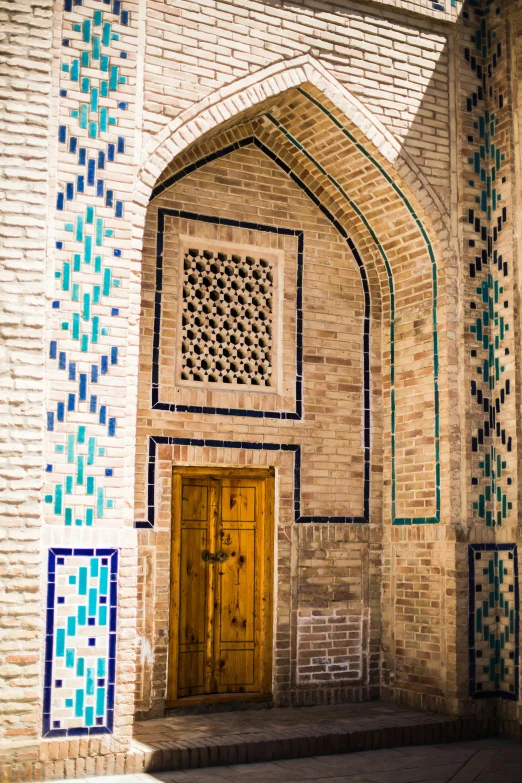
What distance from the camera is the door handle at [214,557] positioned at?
6.76 metres

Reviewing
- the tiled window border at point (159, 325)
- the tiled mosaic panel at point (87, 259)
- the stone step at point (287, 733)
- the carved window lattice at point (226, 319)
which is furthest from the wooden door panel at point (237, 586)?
the tiled mosaic panel at point (87, 259)

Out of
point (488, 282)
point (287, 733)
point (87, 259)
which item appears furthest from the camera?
point (488, 282)

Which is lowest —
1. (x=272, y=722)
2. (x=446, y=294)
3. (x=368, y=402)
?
(x=272, y=722)

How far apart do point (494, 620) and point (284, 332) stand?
2532 millimetres

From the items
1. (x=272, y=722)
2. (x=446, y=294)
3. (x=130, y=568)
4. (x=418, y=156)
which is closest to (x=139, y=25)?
(x=418, y=156)

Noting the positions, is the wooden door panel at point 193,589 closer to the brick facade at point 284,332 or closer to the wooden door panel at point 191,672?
the wooden door panel at point 191,672

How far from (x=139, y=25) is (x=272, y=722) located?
177 inches

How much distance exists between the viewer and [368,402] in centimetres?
742

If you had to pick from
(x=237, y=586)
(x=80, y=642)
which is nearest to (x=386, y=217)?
(x=237, y=586)

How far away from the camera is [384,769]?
18.6 feet

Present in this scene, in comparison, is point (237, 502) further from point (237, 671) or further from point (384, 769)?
point (384, 769)

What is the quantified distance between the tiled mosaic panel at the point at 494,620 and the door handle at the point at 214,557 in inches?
67.8

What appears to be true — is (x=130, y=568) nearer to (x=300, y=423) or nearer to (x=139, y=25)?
(x=300, y=423)

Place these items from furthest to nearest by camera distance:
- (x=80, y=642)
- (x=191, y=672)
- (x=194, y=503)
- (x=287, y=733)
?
(x=194, y=503)
(x=191, y=672)
(x=287, y=733)
(x=80, y=642)
